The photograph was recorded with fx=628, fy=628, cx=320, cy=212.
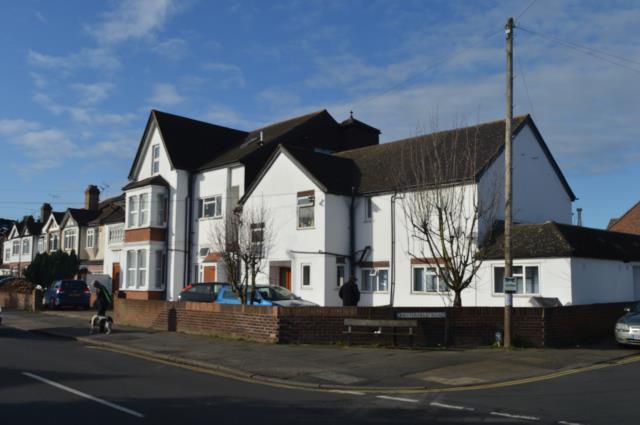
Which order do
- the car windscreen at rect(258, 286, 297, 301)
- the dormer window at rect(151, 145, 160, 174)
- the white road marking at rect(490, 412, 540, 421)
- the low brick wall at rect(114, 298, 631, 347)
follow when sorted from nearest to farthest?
the white road marking at rect(490, 412, 540, 421) → the low brick wall at rect(114, 298, 631, 347) → the car windscreen at rect(258, 286, 297, 301) → the dormer window at rect(151, 145, 160, 174)

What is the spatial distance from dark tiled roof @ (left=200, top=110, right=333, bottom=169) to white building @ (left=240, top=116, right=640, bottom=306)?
4.06m

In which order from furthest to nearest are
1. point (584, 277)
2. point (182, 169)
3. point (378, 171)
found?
point (182, 169) → point (378, 171) → point (584, 277)

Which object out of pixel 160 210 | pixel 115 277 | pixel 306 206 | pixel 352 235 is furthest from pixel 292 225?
pixel 115 277

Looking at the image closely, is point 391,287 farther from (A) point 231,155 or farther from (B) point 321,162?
(A) point 231,155

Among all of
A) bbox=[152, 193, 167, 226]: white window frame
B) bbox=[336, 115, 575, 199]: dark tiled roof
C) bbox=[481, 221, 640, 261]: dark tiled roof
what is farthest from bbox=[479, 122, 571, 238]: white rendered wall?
bbox=[152, 193, 167, 226]: white window frame

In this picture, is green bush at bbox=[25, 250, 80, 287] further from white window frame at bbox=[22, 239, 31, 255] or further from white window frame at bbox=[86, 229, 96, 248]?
white window frame at bbox=[22, 239, 31, 255]

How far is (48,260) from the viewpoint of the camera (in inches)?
1588

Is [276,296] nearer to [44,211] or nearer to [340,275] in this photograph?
[340,275]

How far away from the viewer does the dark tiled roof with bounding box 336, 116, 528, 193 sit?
2336 cm

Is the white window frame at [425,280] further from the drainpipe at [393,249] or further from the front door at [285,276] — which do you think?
the front door at [285,276]

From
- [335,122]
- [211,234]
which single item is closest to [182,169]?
[211,234]

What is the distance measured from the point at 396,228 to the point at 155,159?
1721 cm

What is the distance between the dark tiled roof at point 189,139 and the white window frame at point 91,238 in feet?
53.4

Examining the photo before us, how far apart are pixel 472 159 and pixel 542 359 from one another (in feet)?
35.0
